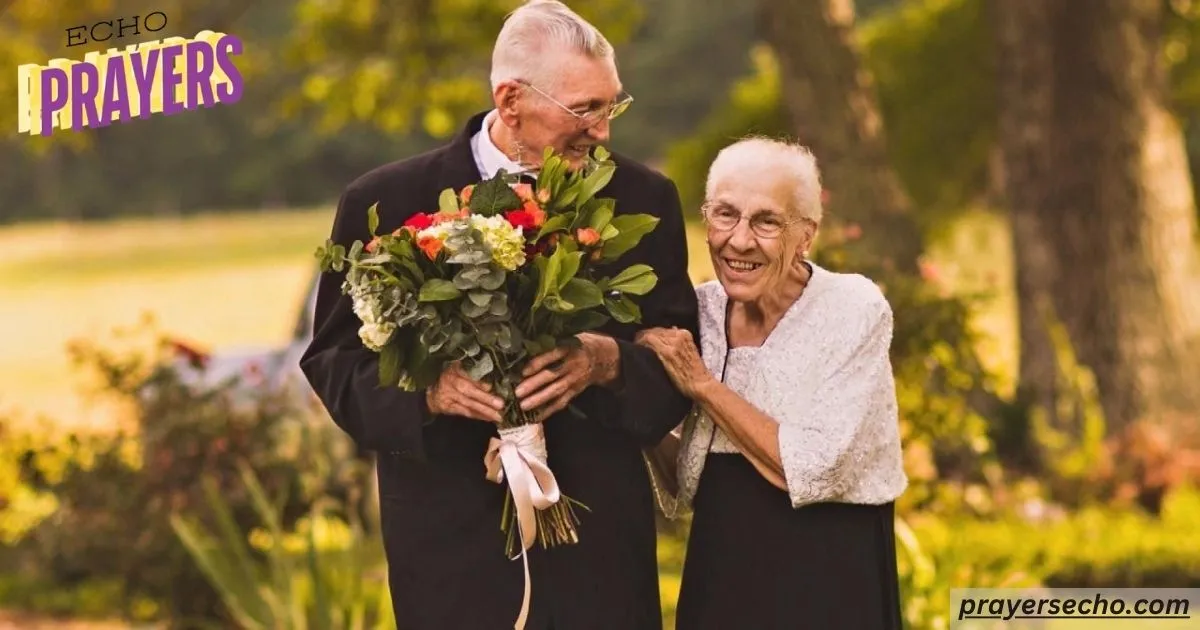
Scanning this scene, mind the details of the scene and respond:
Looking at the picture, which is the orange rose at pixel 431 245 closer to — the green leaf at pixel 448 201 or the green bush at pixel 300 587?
the green leaf at pixel 448 201

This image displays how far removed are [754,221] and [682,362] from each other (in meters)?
0.33

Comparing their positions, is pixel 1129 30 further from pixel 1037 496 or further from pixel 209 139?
pixel 209 139

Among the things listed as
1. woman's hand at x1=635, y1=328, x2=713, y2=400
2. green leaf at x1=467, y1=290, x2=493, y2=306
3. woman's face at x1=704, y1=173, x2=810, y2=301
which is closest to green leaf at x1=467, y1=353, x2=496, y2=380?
green leaf at x1=467, y1=290, x2=493, y2=306

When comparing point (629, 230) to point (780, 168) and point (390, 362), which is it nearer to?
point (780, 168)

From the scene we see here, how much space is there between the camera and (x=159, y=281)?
31531 mm

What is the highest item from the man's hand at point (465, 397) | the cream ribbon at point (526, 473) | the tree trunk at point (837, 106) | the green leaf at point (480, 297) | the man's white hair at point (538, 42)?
the tree trunk at point (837, 106)

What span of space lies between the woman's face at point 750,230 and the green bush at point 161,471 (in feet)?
12.3

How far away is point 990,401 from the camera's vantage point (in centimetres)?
921

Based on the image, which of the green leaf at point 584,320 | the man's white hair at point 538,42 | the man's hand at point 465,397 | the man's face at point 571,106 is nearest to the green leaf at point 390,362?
the man's hand at point 465,397

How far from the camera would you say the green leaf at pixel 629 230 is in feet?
11.5

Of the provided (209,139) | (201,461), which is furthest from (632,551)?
(209,139)

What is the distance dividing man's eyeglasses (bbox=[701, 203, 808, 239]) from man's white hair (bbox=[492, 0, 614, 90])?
0.40 meters

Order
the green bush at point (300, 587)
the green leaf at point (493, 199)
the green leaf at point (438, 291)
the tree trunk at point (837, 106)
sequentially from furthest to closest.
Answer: the tree trunk at point (837, 106), the green bush at point (300, 587), the green leaf at point (493, 199), the green leaf at point (438, 291)

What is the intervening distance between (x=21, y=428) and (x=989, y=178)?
369 inches
